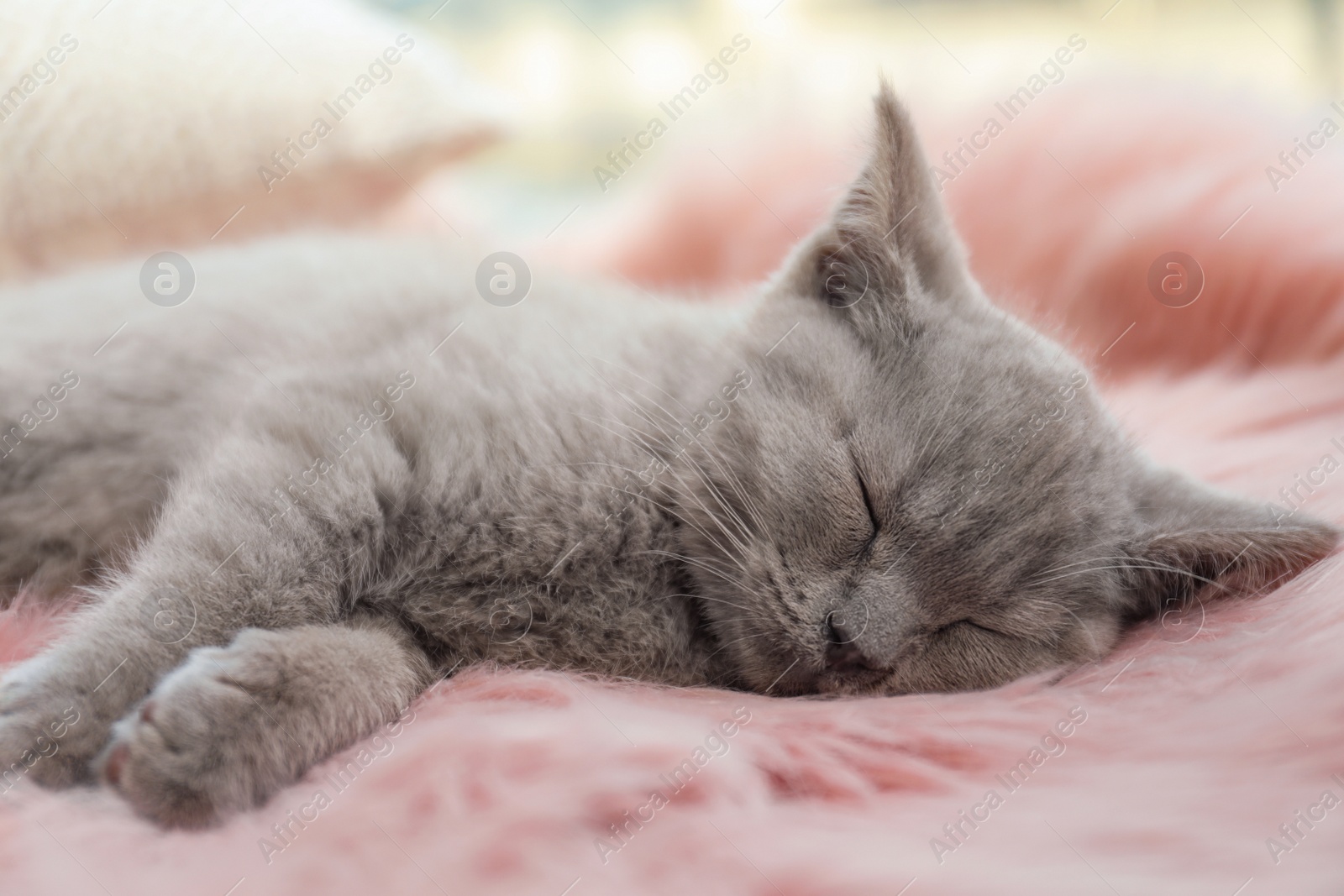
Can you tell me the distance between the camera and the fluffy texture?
1.68 m

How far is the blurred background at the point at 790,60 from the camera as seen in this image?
6.34ft

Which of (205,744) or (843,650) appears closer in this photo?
(205,744)

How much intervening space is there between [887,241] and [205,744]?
76 cm

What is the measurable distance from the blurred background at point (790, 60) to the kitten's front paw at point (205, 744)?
4.33ft

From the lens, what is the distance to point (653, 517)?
967mm

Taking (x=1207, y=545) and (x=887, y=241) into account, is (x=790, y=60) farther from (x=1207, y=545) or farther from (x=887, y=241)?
(x=1207, y=545)

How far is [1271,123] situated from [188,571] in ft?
5.96

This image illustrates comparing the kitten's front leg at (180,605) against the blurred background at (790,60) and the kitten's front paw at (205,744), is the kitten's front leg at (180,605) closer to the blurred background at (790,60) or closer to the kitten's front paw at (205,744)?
the kitten's front paw at (205,744)

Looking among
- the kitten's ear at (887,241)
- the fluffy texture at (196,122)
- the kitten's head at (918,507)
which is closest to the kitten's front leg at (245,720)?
the kitten's head at (918,507)

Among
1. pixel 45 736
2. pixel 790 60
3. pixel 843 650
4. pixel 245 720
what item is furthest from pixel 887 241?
pixel 790 60

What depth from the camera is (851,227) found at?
1.03m

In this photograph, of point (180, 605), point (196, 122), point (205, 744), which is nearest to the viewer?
point (205, 744)

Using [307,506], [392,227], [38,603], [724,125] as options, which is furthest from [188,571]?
[724,125]

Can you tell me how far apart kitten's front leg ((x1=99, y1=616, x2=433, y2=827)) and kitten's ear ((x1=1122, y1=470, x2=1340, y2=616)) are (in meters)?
0.73
